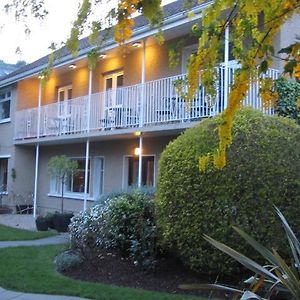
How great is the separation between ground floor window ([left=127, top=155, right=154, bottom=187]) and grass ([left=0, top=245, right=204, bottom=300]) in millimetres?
6540

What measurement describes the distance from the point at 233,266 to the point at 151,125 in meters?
7.49

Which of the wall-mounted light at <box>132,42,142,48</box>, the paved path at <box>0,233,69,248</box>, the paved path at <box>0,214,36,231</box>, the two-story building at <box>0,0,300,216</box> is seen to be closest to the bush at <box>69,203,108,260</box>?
the paved path at <box>0,233,69,248</box>

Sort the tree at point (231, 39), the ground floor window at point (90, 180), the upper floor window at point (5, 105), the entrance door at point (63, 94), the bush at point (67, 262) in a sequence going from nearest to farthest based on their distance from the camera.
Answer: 1. the tree at point (231, 39)
2. the bush at point (67, 262)
3. the ground floor window at point (90, 180)
4. the entrance door at point (63, 94)
5. the upper floor window at point (5, 105)

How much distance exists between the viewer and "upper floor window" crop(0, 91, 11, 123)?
82.4ft

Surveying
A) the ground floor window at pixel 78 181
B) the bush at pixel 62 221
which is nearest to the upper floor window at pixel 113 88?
the ground floor window at pixel 78 181

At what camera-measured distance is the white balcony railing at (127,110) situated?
12586 millimetres

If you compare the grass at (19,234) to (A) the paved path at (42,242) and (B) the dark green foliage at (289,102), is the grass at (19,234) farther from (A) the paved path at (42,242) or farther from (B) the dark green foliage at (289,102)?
(B) the dark green foliage at (289,102)

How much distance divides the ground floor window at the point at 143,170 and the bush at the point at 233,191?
809 centimetres

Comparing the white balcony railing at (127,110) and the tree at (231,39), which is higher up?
the white balcony railing at (127,110)

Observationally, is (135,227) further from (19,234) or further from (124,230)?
(19,234)

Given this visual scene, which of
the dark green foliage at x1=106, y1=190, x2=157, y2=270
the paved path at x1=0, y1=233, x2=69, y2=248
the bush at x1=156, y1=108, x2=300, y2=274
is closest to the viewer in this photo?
the bush at x1=156, y1=108, x2=300, y2=274

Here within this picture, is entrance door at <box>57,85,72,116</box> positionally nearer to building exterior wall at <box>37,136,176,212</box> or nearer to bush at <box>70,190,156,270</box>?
building exterior wall at <box>37,136,176,212</box>

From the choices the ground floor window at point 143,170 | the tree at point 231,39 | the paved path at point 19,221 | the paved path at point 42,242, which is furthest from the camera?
the paved path at point 19,221

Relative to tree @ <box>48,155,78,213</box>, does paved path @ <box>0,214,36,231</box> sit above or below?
below
